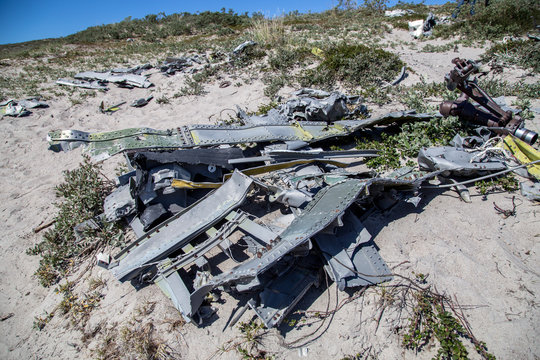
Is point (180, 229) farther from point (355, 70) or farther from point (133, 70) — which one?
point (133, 70)

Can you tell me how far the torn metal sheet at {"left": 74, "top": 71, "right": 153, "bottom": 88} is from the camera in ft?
32.8

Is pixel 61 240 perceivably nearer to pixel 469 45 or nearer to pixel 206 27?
pixel 469 45

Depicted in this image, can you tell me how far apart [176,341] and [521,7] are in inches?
686

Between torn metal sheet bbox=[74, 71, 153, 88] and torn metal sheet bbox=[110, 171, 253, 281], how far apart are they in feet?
26.1

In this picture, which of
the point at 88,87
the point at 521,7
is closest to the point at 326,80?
the point at 88,87

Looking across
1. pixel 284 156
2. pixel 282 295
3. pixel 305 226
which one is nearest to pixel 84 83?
pixel 284 156

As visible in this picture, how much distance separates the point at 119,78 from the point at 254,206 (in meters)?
9.23

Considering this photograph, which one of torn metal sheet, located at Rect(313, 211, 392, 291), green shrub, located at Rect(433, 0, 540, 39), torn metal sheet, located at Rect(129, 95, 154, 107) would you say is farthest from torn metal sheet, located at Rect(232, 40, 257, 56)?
torn metal sheet, located at Rect(313, 211, 392, 291)

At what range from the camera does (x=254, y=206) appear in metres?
4.49

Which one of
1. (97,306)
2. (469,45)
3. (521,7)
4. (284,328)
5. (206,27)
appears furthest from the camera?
(206,27)

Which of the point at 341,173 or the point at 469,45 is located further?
the point at 469,45

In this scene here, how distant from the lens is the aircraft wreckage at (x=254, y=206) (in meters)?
3.04

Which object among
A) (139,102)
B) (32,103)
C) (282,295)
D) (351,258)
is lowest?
(282,295)

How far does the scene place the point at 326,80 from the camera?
8.48m
